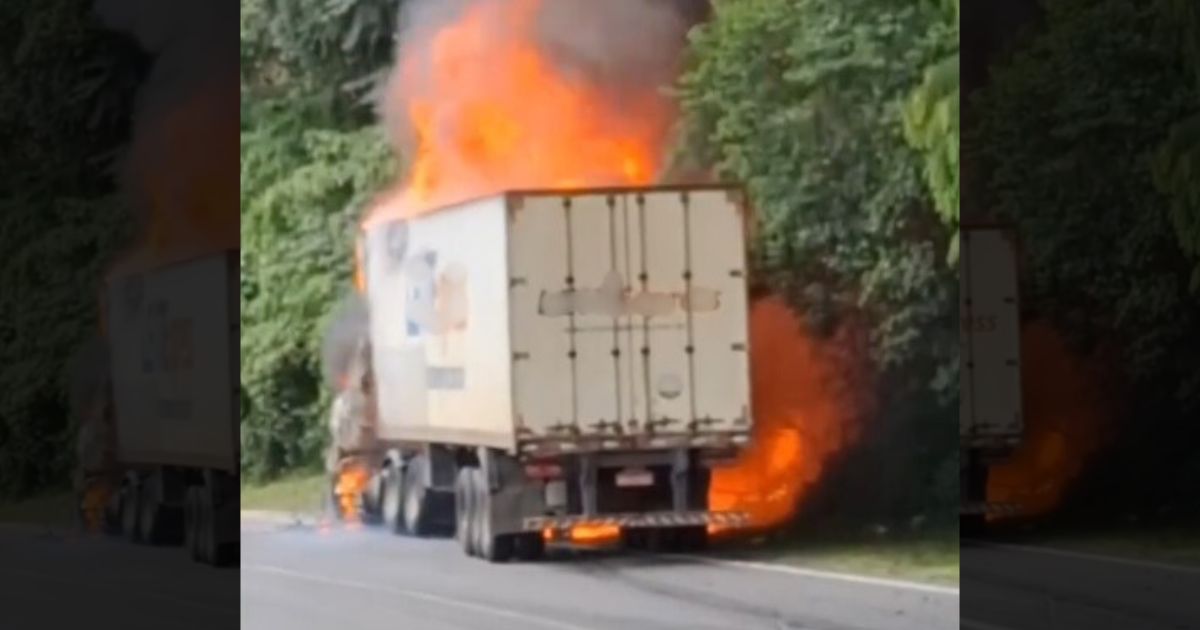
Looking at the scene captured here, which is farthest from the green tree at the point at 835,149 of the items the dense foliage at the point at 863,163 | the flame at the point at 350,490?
the flame at the point at 350,490

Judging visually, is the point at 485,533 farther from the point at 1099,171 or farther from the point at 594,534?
the point at 1099,171

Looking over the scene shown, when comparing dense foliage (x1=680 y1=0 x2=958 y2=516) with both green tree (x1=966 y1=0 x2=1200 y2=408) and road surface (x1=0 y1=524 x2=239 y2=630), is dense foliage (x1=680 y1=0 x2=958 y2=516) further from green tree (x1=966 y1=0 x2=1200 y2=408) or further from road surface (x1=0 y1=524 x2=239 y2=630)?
road surface (x1=0 y1=524 x2=239 y2=630)

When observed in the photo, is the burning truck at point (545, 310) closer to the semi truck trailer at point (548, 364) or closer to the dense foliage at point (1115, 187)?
the semi truck trailer at point (548, 364)

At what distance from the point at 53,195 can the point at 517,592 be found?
4.84ft

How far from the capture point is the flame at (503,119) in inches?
215

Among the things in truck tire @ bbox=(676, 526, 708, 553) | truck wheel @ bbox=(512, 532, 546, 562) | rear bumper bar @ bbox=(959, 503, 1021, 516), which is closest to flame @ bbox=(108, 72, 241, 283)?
truck wheel @ bbox=(512, 532, 546, 562)

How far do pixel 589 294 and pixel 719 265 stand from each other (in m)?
0.32

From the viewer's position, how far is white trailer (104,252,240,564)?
5.39 meters

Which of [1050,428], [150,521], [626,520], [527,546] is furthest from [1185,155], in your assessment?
[150,521]

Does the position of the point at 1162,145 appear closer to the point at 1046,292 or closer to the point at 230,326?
the point at 1046,292

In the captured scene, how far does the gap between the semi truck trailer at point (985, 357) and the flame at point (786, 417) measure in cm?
29

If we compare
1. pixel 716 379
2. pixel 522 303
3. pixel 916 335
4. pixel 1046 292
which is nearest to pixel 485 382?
pixel 522 303

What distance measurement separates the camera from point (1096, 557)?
5.83 meters

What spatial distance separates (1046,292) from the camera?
580 centimetres
